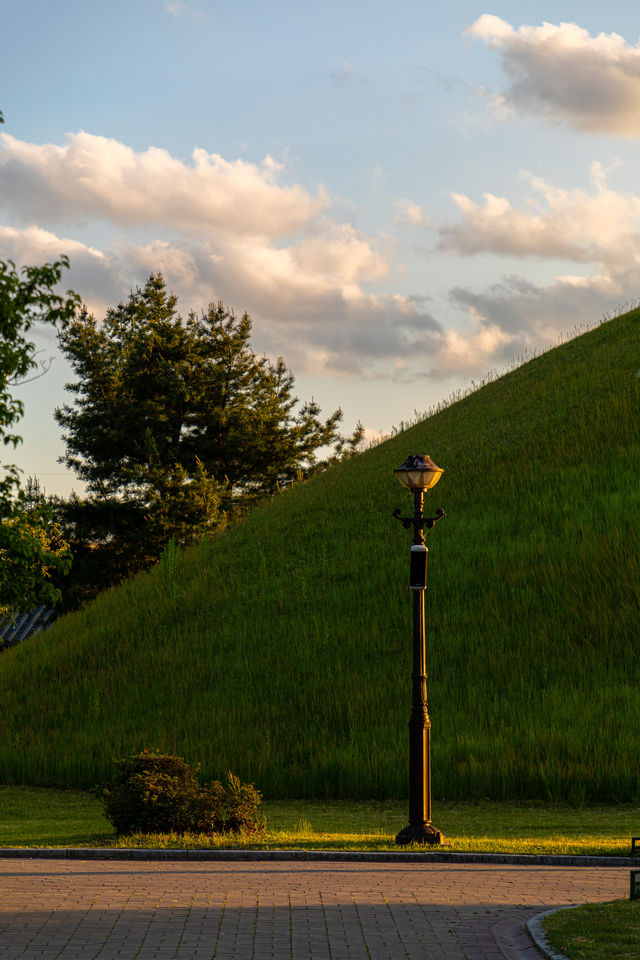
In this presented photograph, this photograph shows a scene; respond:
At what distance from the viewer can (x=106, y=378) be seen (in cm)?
5481

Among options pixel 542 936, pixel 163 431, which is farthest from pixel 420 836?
pixel 163 431

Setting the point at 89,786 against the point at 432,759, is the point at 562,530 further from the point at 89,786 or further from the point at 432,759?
the point at 89,786

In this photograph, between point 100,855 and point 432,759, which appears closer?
point 100,855

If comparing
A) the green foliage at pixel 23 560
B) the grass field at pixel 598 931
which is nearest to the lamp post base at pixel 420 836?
the grass field at pixel 598 931

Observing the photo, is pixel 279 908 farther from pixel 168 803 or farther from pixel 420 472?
pixel 420 472

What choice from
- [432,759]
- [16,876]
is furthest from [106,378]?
[16,876]

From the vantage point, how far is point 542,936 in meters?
8.77

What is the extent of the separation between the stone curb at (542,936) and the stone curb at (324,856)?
373 cm

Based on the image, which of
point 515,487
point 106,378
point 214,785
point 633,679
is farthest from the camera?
point 106,378

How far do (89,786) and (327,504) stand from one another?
63.4 ft

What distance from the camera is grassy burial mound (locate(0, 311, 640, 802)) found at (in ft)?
77.6

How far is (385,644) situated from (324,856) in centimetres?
1612

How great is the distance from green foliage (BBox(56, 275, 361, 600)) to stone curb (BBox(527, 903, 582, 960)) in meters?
41.6

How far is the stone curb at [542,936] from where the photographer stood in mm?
8164
